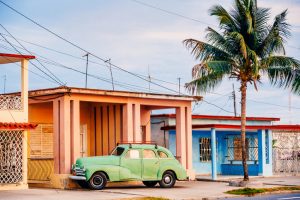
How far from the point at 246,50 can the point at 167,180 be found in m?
6.34

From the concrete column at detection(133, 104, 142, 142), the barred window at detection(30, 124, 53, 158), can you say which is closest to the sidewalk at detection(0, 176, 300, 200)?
the concrete column at detection(133, 104, 142, 142)

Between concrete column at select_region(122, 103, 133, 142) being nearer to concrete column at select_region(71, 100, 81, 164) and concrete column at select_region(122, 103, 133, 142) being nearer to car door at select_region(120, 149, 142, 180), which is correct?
car door at select_region(120, 149, 142, 180)

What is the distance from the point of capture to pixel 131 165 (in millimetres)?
A: 25891

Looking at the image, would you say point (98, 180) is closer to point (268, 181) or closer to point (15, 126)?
point (15, 126)

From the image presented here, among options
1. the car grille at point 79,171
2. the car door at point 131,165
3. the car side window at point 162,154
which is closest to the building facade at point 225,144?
the car side window at point 162,154

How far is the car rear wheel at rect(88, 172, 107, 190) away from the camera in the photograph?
2508 centimetres

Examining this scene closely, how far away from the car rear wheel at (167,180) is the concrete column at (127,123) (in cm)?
281

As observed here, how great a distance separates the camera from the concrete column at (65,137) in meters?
26.2

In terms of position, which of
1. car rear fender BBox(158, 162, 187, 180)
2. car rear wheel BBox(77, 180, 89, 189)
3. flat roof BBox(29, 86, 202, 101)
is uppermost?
flat roof BBox(29, 86, 202, 101)

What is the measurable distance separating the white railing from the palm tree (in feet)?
24.5

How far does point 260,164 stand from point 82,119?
32.9 ft

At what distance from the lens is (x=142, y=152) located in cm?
2641

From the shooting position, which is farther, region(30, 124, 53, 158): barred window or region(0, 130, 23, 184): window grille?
region(30, 124, 53, 158): barred window

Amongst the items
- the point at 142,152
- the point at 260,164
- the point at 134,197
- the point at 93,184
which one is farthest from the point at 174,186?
the point at 260,164
